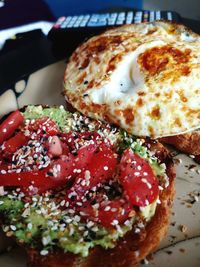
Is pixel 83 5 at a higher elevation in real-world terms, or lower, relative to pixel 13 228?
lower

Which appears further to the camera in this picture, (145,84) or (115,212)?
(145,84)

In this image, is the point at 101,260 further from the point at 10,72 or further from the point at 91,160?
the point at 10,72

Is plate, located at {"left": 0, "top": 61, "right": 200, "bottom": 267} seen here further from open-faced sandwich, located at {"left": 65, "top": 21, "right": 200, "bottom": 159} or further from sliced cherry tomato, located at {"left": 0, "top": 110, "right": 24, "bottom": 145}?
sliced cherry tomato, located at {"left": 0, "top": 110, "right": 24, "bottom": 145}

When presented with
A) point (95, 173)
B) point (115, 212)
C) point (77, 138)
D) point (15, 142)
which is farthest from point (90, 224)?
point (15, 142)

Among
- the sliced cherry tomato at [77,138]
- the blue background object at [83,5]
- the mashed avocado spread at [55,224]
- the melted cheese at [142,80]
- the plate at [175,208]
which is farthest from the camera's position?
the blue background object at [83,5]

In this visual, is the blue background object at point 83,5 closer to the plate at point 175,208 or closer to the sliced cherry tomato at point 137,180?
the plate at point 175,208

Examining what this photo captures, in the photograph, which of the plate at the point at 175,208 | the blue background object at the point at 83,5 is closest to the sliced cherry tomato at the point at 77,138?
the plate at the point at 175,208

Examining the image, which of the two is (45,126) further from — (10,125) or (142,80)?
(142,80)
